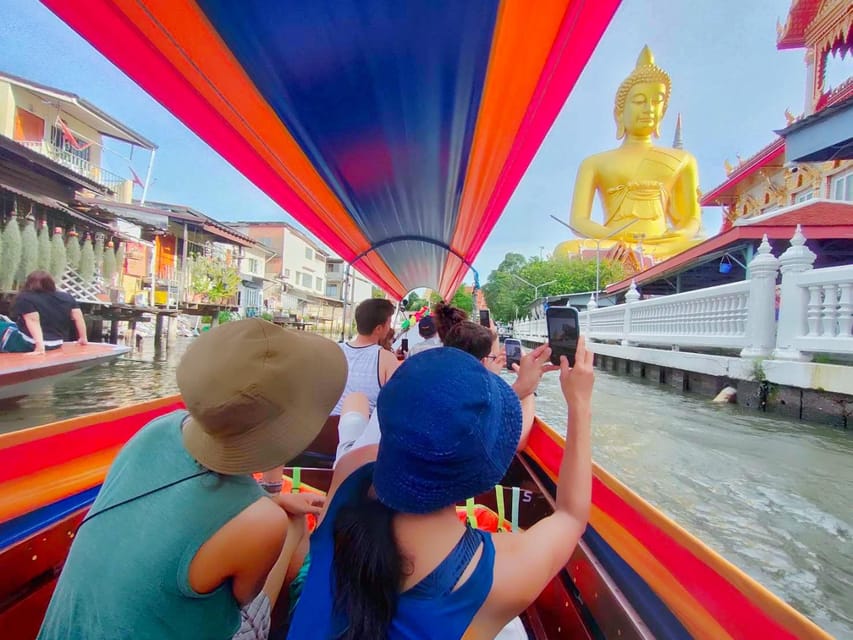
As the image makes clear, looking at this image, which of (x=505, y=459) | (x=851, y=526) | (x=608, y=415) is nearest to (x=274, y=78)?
(x=505, y=459)

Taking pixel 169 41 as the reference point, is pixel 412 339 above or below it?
below

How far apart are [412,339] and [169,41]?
14.0ft

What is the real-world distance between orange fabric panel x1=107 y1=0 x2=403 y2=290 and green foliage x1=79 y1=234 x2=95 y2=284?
10.9 meters

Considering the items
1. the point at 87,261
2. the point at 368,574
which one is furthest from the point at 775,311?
the point at 87,261

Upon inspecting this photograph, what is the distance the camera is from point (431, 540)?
0.63 metres

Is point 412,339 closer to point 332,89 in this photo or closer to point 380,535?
point 332,89

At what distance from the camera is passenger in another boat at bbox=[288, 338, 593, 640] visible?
0.59 m

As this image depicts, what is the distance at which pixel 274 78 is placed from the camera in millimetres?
1876

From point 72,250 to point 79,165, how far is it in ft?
14.1

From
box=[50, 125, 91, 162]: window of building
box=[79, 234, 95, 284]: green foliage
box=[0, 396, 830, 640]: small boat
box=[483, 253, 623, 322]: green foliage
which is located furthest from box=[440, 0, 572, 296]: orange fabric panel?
box=[483, 253, 623, 322]: green foliage

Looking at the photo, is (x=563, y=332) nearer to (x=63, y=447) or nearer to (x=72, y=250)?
(x=63, y=447)

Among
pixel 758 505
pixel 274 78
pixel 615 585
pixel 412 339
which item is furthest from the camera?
pixel 412 339

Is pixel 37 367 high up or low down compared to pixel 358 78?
down

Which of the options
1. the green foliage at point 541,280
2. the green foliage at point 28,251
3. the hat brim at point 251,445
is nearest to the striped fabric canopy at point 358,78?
the hat brim at point 251,445
